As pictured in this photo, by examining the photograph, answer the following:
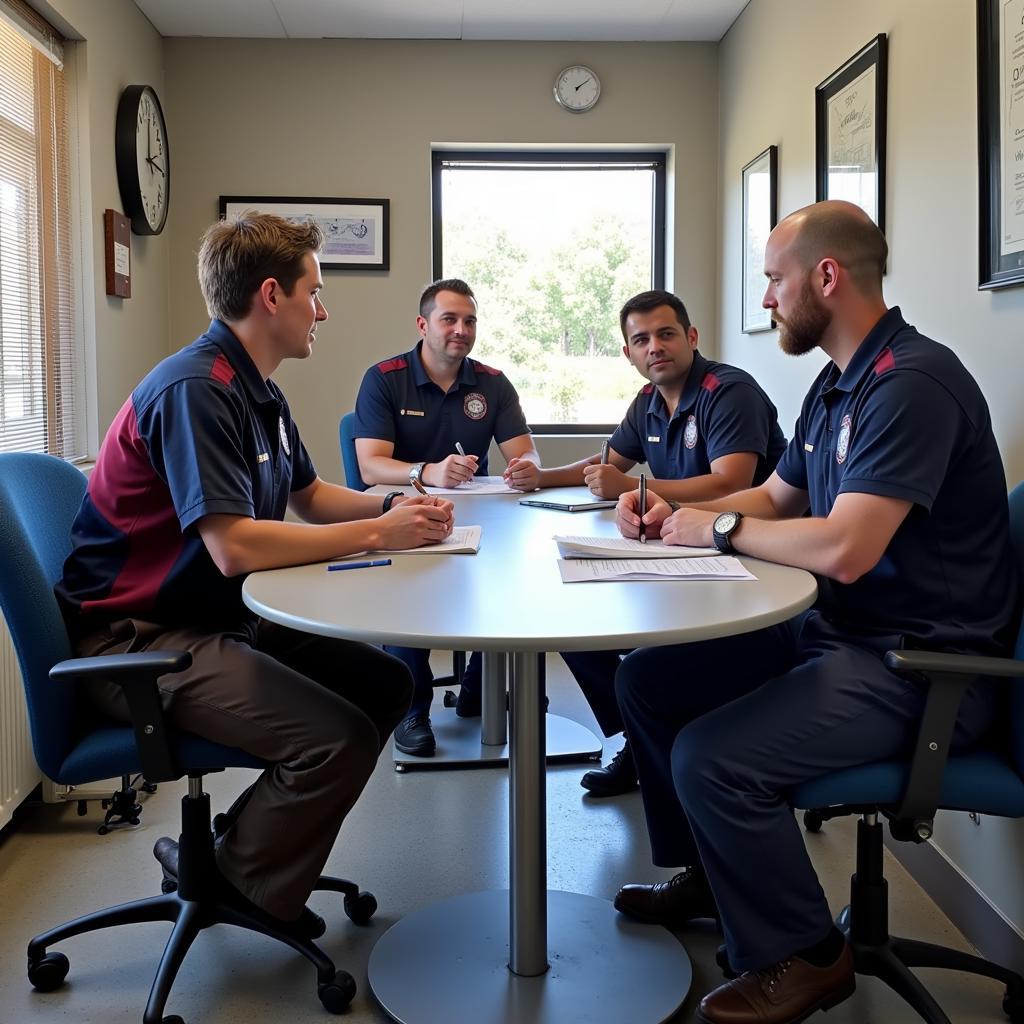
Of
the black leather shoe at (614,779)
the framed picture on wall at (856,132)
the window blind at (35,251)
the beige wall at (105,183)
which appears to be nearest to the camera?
the framed picture on wall at (856,132)

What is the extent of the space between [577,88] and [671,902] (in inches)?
134

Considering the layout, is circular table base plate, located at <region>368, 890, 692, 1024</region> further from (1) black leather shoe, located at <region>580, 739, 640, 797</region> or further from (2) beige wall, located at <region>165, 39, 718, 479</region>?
(2) beige wall, located at <region>165, 39, 718, 479</region>

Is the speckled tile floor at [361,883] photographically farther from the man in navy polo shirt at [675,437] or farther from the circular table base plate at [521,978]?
the man in navy polo shirt at [675,437]

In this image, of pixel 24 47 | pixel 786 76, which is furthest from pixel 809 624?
pixel 24 47

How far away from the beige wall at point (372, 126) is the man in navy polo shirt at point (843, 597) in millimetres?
2724

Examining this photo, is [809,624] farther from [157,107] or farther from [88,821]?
[157,107]

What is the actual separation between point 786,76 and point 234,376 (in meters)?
2.51

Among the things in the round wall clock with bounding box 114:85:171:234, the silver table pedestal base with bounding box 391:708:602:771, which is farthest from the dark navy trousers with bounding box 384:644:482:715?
the round wall clock with bounding box 114:85:171:234

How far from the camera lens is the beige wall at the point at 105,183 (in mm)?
3289

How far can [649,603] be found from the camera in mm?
1398

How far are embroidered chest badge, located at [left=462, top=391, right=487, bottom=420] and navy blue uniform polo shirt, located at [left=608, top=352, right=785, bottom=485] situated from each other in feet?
1.97

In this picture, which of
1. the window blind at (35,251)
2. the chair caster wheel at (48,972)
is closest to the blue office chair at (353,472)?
the window blind at (35,251)

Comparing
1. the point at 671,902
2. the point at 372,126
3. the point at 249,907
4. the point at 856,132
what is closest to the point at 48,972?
the point at 249,907

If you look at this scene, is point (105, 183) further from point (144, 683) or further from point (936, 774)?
point (936, 774)
